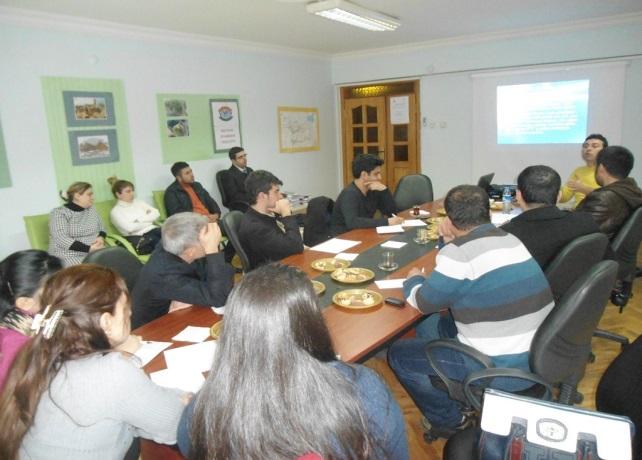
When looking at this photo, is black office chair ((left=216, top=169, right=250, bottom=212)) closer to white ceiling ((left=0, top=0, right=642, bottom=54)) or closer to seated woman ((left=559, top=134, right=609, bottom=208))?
white ceiling ((left=0, top=0, right=642, bottom=54))

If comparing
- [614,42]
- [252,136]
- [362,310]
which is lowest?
[362,310]

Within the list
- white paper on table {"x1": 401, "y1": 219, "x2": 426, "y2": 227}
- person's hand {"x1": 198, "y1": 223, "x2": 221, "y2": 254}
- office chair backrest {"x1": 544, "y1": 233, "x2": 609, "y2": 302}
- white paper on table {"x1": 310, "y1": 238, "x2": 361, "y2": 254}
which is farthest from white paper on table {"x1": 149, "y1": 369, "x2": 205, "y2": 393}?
white paper on table {"x1": 401, "y1": 219, "x2": 426, "y2": 227}

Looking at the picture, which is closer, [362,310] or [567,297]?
[567,297]

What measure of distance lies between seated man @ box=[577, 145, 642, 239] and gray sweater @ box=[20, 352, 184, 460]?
286 centimetres

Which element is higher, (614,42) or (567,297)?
(614,42)

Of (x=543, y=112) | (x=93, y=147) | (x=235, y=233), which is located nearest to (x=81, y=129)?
(x=93, y=147)

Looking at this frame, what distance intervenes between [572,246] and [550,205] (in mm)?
312

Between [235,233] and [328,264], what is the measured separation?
0.79 m

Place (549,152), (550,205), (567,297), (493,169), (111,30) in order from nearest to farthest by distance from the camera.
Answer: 1. (567,297)
2. (550,205)
3. (111,30)
4. (549,152)
5. (493,169)

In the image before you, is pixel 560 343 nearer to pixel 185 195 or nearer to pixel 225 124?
pixel 185 195

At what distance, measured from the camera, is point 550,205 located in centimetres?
232

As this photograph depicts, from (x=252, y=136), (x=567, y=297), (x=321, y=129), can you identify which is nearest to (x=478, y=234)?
(x=567, y=297)

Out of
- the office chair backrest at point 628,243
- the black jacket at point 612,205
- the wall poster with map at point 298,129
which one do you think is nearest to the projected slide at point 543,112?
the wall poster with map at point 298,129

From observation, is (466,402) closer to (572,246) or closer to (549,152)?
(572,246)
